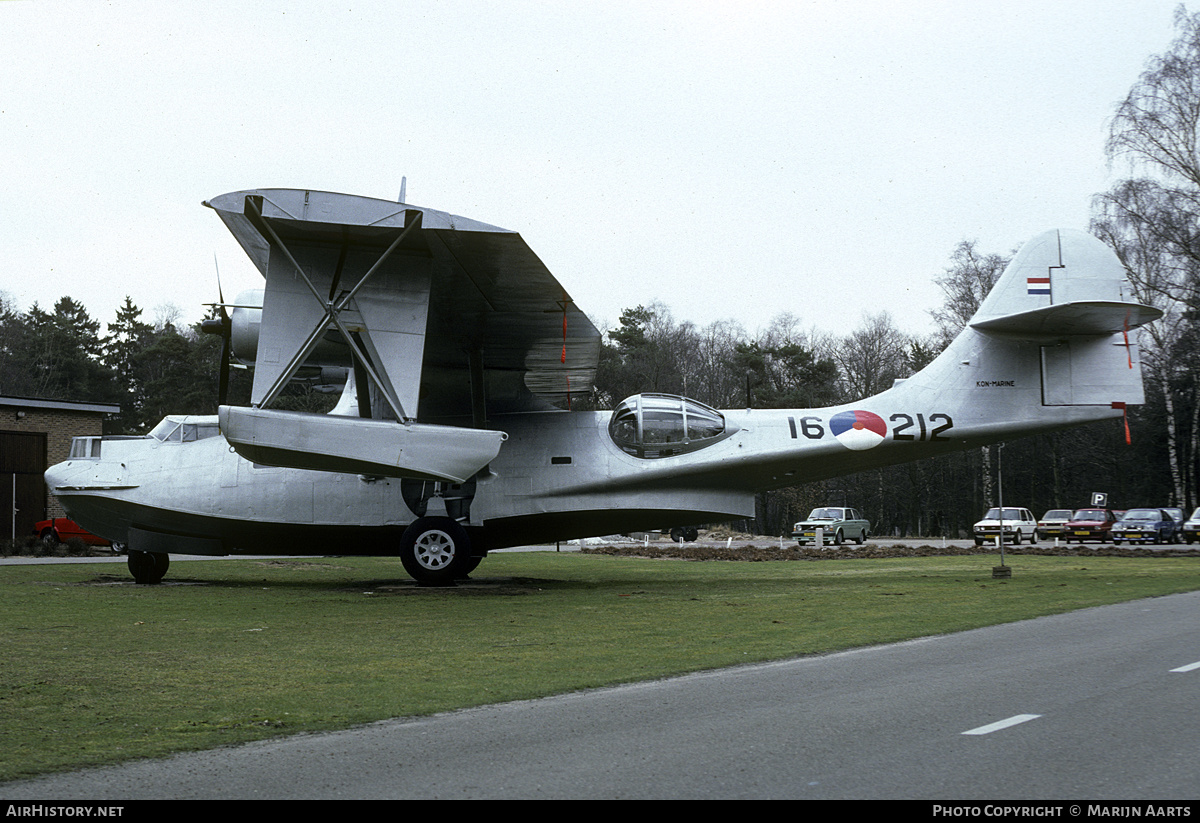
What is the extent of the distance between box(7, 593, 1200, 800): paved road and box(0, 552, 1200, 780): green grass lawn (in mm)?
618

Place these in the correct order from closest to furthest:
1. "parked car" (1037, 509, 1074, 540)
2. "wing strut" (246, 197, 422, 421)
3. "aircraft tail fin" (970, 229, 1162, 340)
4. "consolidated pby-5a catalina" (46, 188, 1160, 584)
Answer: "wing strut" (246, 197, 422, 421) < "consolidated pby-5a catalina" (46, 188, 1160, 584) < "aircraft tail fin" (970, 229, 1162, 340) < "parked car" (1037, 509, 1074, 540)

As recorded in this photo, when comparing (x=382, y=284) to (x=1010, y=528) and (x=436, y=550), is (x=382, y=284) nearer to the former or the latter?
(x=436, y=550)

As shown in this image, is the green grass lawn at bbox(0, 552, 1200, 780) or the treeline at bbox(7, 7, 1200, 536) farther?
the treeline at bbox(7, 7, 1200, 536)

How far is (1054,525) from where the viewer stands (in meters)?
41.3

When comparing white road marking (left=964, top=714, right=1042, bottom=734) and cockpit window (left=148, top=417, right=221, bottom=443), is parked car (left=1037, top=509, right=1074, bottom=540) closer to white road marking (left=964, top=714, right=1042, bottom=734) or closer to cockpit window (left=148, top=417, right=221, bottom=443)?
cockpit window (left=148, top=417, right=221, bottom=443)

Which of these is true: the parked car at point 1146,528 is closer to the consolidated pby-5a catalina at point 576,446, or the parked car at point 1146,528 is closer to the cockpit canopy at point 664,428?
the consolidated pby-5a catalina at point 576,446

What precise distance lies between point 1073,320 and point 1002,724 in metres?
13.2

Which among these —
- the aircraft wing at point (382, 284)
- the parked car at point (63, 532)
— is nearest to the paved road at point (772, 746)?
the aircraft wing at point (382, 284)

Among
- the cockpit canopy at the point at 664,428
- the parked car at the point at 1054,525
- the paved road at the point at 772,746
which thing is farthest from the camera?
the parked car at the point at 1054,525

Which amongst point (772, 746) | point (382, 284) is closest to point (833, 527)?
point (382, 284)

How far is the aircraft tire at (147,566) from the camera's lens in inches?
715

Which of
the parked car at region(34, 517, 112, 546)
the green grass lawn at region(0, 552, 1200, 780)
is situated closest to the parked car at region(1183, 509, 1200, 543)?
the green grass lawn at region(0, 552, 1200, 780)

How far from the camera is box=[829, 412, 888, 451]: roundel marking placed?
58.8 ft

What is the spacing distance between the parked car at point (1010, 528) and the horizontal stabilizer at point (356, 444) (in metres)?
27.8
